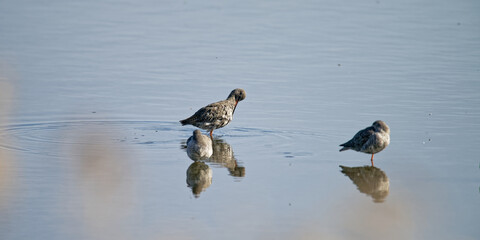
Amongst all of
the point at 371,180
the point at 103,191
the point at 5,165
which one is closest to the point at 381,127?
the point at 371,180

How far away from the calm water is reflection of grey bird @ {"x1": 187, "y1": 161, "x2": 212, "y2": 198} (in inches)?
2.9

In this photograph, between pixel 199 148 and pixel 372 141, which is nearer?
pixel 199 148

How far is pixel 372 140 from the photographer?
12.2 m

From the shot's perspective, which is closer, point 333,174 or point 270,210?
point 270,210

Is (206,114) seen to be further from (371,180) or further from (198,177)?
(371,180)

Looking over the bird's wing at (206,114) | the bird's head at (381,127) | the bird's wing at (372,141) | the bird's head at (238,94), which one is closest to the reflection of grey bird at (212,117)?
the bird's wing at (206,114)

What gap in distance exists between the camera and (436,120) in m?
15.0

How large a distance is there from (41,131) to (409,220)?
22.4ft

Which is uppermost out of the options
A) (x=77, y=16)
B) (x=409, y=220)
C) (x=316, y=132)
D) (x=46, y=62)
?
(x=77, y=16)

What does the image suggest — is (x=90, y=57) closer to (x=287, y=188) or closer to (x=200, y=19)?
(x=200, y=19)

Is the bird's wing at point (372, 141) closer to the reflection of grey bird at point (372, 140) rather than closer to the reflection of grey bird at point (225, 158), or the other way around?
the reflection of grey bird at point (372, 140)

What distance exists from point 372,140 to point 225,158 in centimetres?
222

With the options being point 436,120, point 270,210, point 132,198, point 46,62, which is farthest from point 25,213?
point 46,62

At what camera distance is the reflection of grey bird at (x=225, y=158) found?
11.8m
